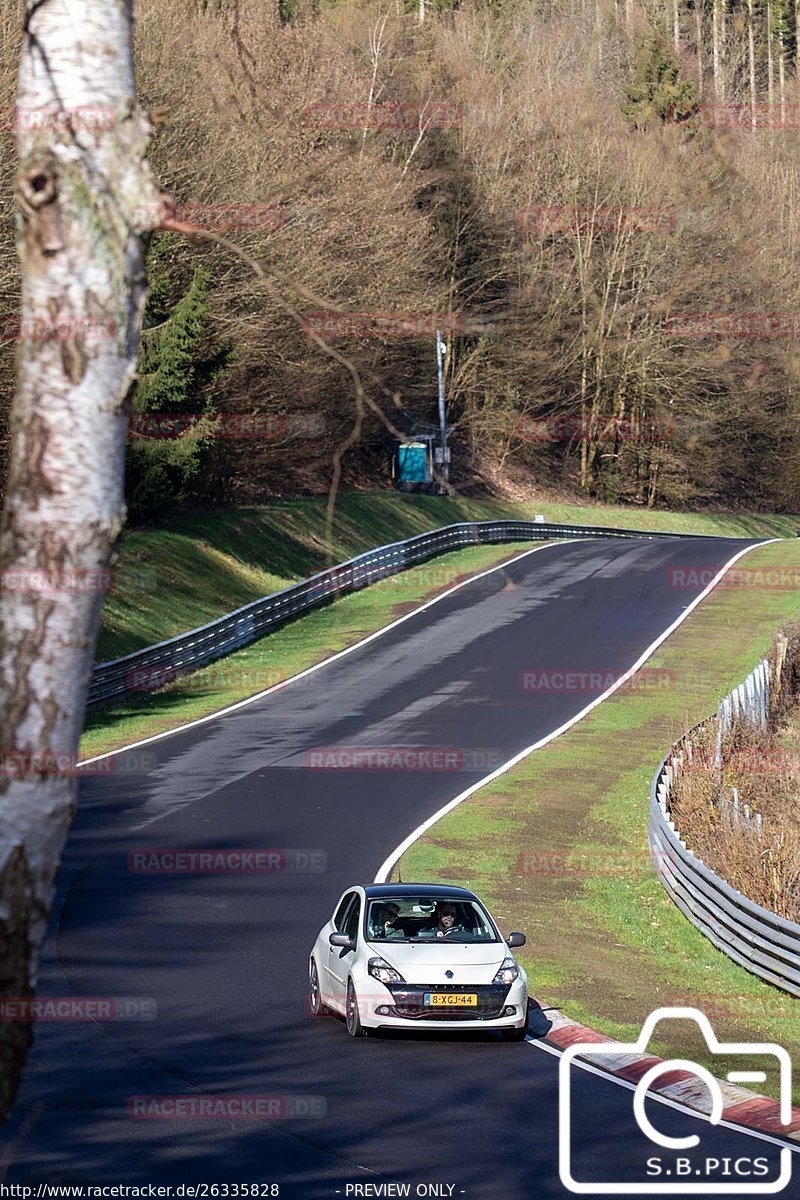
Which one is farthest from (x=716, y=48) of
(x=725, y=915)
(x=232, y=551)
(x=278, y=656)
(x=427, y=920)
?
(x=427, y=920)

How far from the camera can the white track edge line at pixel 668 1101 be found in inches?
408

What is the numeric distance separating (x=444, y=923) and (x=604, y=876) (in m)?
9.09

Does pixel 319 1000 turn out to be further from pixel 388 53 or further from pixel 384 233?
pixel 388 53

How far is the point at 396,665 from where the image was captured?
40062 millimetres

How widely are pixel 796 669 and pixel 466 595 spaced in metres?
12.0

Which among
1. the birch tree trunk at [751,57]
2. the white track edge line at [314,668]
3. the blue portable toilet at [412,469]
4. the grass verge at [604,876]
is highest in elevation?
the birch tree trunk at [751,57]

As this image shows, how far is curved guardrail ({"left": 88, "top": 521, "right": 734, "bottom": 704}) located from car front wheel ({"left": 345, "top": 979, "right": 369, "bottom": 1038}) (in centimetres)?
1879

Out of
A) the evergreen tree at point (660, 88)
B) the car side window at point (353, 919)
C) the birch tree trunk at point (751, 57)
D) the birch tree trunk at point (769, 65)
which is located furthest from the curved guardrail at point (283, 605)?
the birch tree trunk at point (769, 65)

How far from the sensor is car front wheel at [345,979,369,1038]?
13.4 meters

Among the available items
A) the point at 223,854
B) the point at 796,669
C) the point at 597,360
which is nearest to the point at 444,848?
the point at 223,854

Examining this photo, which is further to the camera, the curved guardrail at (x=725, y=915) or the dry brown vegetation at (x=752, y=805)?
the dry brown vegetation at (x=752, y=805)

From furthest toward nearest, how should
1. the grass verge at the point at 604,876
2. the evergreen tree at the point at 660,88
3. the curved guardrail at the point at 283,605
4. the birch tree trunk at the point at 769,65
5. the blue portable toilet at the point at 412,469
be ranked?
1. the birch tree trunk at the point at 769,65
2. the evergreen tree at the point at 660,88
3. the blue portable toilet at the point at 412,469
4. the curved guardrail at the point at 283,605
5. the grass verge at the point at 604,876

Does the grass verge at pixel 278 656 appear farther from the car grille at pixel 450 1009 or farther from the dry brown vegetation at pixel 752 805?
the car grille at pixel 450 1009

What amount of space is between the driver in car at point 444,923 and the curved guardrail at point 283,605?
1804 cm
